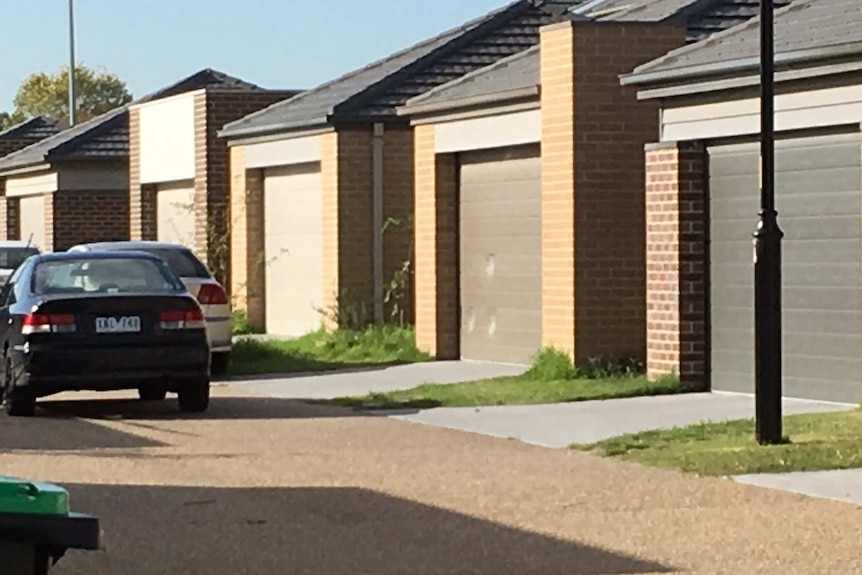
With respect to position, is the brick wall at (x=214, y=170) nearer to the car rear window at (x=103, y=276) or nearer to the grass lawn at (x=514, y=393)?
the grass lawn at (x=514, y=393)

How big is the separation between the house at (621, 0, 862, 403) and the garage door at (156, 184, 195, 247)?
1634cm

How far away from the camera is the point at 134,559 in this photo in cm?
1037

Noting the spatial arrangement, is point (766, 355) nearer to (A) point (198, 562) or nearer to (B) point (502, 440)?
(B) point (502, 440)

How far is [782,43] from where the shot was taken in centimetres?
1791

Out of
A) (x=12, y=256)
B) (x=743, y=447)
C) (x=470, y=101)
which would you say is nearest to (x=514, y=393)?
(x=470, y=101)

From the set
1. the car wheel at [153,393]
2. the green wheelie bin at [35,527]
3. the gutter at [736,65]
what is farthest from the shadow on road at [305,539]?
the gutter at [736,65]

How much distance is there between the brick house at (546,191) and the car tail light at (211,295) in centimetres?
307

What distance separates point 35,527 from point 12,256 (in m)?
25.8

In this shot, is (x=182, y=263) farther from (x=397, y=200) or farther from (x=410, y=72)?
(x=410, y=72)

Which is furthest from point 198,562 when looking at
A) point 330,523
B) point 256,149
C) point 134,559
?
point 256,149

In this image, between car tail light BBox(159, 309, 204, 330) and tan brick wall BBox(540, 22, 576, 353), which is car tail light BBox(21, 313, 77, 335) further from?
tan brick wall BBox(540, 22, 576, 353)

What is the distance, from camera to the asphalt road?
10.2m

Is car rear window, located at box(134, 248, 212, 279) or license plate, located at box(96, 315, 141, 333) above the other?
car rear window, located at box(134, 248, 212, 279)

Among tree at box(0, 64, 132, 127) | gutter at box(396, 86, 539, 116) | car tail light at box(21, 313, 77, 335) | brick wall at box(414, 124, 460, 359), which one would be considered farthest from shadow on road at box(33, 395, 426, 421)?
tree at box(0, 64, 132, 127)
